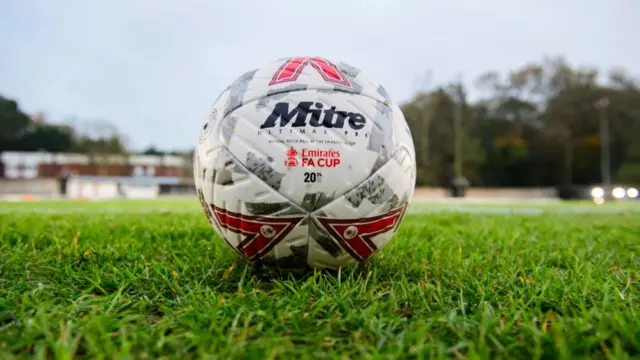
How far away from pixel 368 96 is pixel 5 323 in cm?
165

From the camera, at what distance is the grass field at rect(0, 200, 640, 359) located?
4.31 ft

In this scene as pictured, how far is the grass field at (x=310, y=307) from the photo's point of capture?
1313mm

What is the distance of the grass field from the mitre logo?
0.64m

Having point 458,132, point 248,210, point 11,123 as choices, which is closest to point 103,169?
point 11,123

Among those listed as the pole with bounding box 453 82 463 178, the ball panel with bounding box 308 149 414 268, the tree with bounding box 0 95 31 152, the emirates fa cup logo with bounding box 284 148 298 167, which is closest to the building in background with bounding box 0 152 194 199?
the tree with bounding box 0 95 31 152

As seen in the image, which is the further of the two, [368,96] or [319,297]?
[368,96]

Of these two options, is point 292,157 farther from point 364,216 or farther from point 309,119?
point 364,216

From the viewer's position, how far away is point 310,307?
167cm

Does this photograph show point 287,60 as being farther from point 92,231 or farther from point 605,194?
point 605,194

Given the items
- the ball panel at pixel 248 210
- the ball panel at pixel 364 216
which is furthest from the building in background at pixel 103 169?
the ball panel at pixel 364 216

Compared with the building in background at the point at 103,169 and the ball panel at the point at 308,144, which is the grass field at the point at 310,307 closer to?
the ball panel at the point at 308,144

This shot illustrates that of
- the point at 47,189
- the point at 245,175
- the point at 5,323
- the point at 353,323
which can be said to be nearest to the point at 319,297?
the point at 353,323

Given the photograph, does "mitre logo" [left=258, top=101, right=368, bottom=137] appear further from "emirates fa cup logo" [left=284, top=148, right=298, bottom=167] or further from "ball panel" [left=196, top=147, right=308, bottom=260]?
"ball panel" [left=196, top=147, right=308, bottom=260]

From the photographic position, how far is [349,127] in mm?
1975
